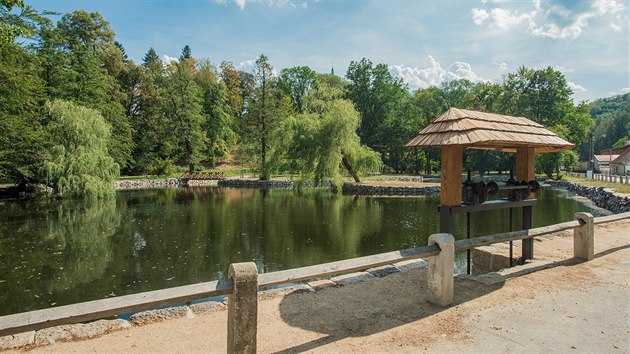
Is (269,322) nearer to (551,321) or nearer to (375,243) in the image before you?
(551,321)

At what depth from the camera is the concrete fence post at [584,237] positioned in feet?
19.2

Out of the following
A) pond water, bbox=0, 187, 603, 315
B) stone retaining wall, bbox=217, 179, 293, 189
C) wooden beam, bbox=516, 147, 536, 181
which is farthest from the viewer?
stone retaining wall, bbox=217, 179, 293, 189

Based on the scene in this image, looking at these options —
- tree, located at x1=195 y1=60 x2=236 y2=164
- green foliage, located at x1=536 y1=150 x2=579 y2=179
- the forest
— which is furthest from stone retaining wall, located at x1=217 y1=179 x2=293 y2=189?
green foliage, located at x1=536 y1=150 x2=579 y2=179

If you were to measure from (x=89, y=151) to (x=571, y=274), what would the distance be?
74.8 feet

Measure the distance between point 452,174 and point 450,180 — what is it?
0.09 meters

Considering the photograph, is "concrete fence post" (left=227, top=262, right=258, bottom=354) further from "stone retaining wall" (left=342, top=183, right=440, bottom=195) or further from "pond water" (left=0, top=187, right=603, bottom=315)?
"stone retaining wall" (left=342, top=183, right=440, bottom=195)

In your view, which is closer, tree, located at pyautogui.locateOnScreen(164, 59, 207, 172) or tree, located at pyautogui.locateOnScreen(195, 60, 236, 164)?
tree, located at pyautogui.locateOnScreen(164, 59, 207, 172)

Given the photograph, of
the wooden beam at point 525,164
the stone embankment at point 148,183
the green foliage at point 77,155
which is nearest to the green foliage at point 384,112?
the stone embankment at point 148,183

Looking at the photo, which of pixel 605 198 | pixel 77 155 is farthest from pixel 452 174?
pixel 77 155

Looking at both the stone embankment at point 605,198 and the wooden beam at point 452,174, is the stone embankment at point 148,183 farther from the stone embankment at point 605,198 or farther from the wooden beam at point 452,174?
the wooden beam at point 452,174

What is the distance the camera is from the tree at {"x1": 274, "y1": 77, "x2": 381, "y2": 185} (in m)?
24.5

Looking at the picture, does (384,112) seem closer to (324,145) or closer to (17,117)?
(324,145)

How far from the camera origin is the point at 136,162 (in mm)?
38250

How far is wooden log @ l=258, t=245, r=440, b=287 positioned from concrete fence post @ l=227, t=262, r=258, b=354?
0.18m
